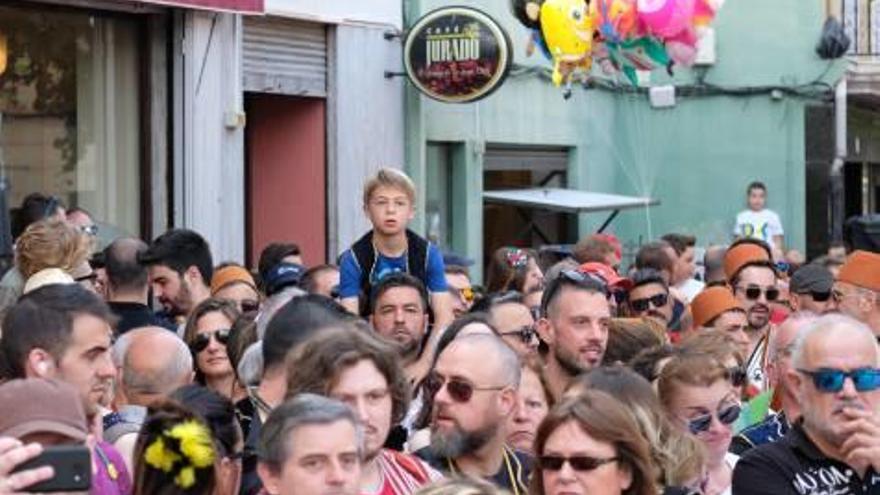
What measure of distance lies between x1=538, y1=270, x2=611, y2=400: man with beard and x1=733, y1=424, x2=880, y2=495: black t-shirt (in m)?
2.15

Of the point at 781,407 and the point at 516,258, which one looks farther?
the point at 516,258

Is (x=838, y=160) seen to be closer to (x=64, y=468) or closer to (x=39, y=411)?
(x=39, y=411)

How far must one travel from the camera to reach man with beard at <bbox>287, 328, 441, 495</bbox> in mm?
6535

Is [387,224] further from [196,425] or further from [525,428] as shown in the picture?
[196,425]

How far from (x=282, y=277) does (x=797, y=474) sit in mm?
5239

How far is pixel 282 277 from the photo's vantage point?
1149cm

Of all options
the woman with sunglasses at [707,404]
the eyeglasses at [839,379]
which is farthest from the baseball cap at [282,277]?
the eyeglasses at [839,379]

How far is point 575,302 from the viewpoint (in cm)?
910

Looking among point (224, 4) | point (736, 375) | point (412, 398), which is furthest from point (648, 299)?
point (224, 4)

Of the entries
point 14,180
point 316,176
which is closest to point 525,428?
point 14,180

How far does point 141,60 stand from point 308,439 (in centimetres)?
1162

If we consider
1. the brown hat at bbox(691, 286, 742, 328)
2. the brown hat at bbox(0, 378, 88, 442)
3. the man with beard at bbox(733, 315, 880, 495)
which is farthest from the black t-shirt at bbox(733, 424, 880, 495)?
the brown hat at bbox(691, 286, 742, 328)

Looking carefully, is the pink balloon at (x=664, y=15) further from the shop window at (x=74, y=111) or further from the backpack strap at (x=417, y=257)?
the backpack strap at (x=417, y=257)

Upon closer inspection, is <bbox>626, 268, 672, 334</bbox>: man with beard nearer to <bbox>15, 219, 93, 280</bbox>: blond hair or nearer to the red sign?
<bbox>15, 219, 93, 280</bbox>: blond hair
